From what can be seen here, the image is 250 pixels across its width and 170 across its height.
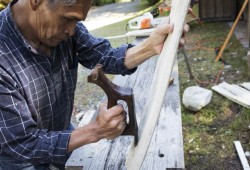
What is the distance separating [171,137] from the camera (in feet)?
8.39

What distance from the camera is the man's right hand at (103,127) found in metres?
1.68

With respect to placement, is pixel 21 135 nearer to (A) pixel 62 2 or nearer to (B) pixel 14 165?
(B) pixel 14 165

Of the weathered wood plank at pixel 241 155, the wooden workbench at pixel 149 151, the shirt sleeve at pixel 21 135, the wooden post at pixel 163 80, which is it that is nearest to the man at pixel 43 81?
the shirt sleeve at pixel 21 135

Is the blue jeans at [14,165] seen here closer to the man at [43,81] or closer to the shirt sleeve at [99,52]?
the man at [43,81]

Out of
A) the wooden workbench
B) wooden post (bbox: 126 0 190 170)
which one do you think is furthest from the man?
the wooden workbench

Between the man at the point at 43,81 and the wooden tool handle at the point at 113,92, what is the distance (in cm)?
6

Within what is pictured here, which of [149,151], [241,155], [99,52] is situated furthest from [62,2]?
[241,155]

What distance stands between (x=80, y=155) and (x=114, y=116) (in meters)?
0.90

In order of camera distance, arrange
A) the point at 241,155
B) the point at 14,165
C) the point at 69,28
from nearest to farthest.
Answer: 1. the point at 69,28
2. the point at 14,165
3. the point at 241,155

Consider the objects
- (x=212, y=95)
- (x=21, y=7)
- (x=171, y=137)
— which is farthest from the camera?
(x=212, y=95)

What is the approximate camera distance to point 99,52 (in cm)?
242

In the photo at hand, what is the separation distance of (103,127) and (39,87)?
1.81 feet

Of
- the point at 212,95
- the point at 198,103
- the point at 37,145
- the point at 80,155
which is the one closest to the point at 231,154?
the point at 198,103

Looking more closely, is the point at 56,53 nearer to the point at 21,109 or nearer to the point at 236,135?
the point at 21,109
